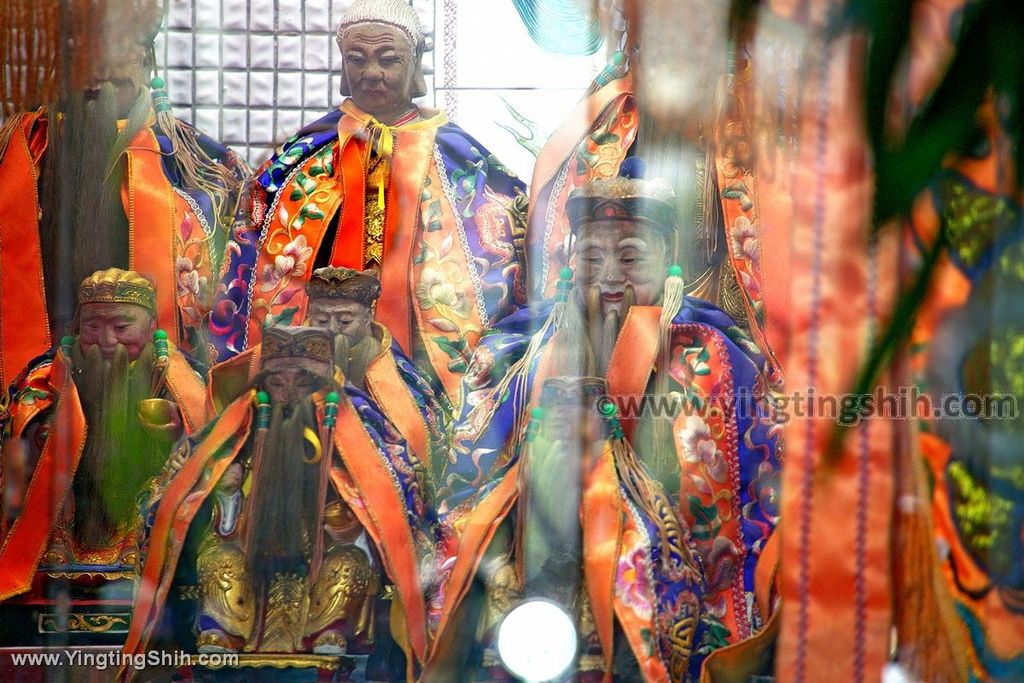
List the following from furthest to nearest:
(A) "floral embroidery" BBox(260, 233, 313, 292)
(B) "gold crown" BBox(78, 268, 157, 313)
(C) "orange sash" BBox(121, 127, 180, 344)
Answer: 1. (A) "floral embroidery" BBox(260, 233, 313, 292)
2. (C) "orange sash" BBox(121, 127, 180, 344)
3. (B) "gold crown" BBox(78, 268, 157, 313)

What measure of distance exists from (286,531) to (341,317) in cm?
44

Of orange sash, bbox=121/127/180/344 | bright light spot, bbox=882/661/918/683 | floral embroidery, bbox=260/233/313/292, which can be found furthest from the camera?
floral embroidery, bbox=260/233/313/292

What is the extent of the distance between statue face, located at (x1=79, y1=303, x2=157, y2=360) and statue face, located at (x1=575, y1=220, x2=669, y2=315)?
84cm

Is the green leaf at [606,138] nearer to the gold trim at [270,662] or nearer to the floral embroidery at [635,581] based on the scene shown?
the floral embroidery at [635,581]

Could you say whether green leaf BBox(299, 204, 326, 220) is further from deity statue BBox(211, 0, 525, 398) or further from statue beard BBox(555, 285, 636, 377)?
statue beard BBox(555, 285, 636, 377)

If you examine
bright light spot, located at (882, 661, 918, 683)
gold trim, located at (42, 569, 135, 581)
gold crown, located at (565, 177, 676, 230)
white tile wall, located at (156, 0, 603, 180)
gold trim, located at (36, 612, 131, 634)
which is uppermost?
white tile wall, located at (156, 0, 603, 180)

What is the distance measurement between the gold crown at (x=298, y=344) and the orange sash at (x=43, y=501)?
0.37 meters

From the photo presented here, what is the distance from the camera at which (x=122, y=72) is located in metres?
2.52

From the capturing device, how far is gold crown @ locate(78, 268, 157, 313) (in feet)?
8.18

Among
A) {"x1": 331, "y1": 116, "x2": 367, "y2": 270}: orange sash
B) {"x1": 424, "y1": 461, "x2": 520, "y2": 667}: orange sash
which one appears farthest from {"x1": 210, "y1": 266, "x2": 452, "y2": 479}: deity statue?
{"x1": 424, "y1": 461, "x2": 520, "y2": 667}: orange sash

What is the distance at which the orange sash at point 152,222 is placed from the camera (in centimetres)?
260

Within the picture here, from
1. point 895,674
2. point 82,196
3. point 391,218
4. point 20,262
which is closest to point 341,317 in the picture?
point 391,218

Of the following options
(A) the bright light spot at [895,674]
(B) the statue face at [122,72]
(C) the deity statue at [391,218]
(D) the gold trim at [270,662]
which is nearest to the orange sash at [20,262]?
(B) the statue face at [122,72]

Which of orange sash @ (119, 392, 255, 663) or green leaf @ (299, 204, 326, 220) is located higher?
green leaf @ (299, 204, 326, 220)
